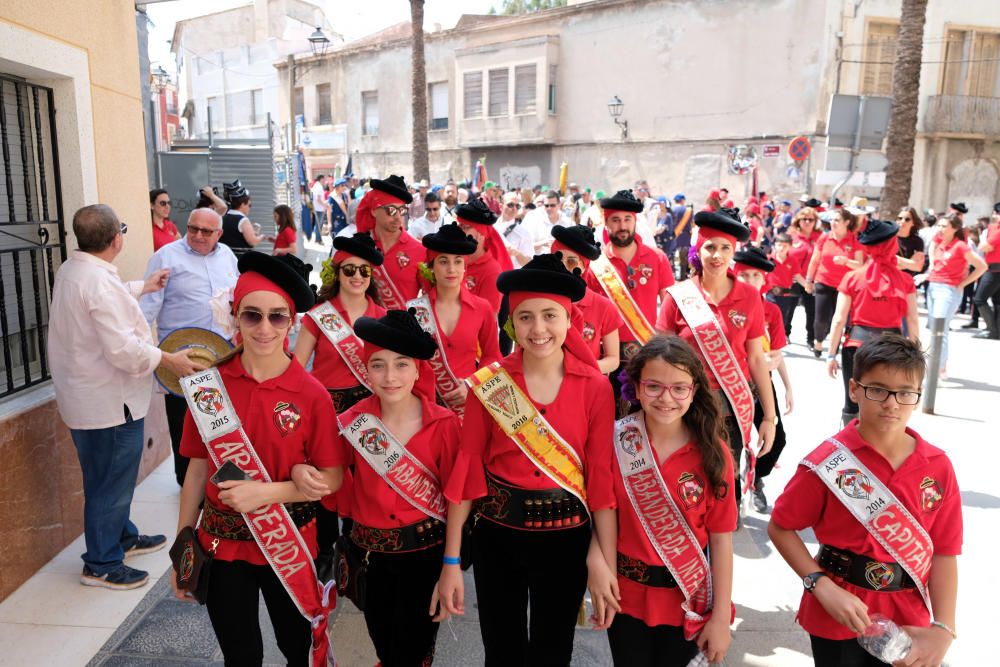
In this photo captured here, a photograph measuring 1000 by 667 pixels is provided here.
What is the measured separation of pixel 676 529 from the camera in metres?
2.52

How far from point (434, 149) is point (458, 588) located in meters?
29.5

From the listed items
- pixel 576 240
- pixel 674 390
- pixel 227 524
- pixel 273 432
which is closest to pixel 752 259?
pixel 576 240

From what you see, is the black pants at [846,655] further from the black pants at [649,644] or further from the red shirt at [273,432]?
the red shirt at [273,432]

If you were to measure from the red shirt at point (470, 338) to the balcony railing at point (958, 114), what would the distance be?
2239cm

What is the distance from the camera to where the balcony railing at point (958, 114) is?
21953 mm

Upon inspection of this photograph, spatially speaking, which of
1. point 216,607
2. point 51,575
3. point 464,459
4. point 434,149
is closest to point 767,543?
point 464,459

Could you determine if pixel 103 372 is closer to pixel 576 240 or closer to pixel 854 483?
pixel 576 240

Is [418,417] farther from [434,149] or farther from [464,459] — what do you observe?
[434,149]

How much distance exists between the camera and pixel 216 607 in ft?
8.98

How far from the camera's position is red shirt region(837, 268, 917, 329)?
6000 millimetres

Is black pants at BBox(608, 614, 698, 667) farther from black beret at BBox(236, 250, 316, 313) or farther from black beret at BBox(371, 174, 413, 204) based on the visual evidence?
black beret at BBox(371, 174, 413, 204)

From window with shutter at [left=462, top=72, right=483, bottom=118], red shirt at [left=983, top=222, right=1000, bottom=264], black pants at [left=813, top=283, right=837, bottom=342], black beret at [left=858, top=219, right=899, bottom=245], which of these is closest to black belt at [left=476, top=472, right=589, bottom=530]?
black beret at [left=858, top=219, right=899, bottom=245]

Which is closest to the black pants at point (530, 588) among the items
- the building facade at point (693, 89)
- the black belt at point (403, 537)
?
the black belt at point (403, 537)

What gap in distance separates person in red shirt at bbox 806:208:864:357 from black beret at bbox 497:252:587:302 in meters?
6.48
